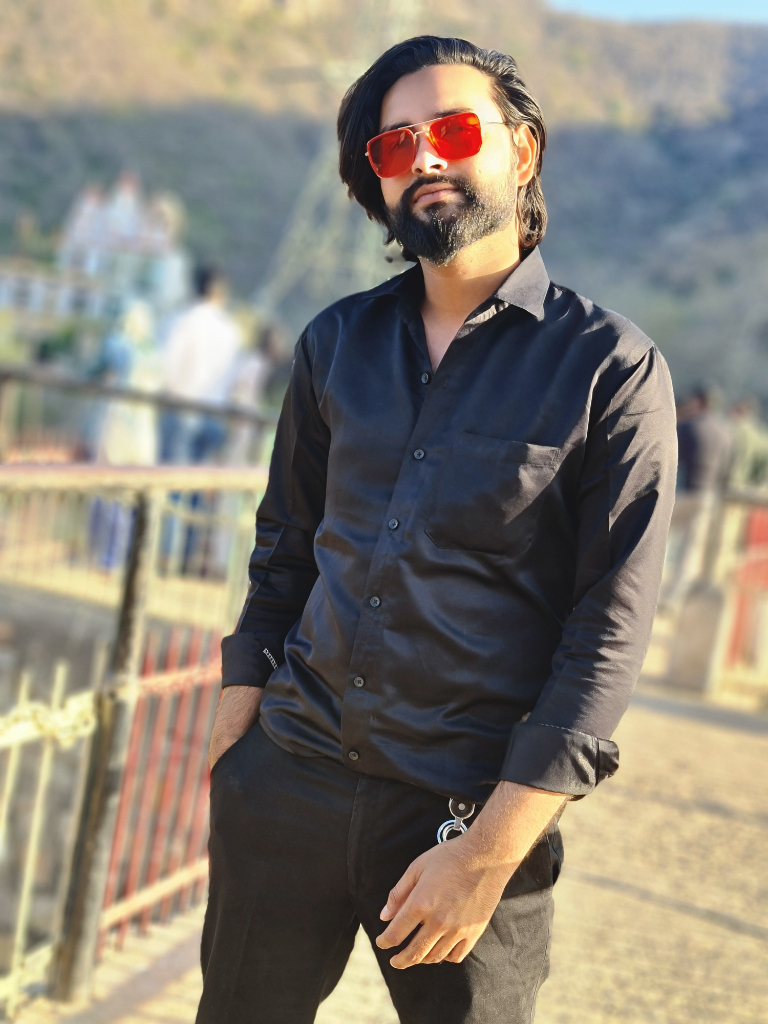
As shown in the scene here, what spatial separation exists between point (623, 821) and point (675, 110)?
8930 centimetres

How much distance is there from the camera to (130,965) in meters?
2.94

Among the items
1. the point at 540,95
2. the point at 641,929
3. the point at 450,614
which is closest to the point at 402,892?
the point at 450,614

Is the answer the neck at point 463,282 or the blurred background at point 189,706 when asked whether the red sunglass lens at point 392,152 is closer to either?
the neck at point 463,282

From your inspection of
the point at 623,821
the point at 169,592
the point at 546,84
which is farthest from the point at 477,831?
the point at 546,84

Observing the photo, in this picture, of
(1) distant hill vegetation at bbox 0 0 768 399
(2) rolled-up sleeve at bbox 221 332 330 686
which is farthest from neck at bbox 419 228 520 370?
(1) distant hill vegetation at bbox 0 0 768 399

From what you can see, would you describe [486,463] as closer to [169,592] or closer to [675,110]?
[169,592]

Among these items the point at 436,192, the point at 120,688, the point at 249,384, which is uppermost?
the point at 436,192

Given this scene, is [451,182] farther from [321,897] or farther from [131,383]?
[131,383]

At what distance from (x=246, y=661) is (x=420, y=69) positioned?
3.10 feet

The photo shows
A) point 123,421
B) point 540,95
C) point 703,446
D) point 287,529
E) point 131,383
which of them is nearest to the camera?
point 287,529

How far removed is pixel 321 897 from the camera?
1.55 m

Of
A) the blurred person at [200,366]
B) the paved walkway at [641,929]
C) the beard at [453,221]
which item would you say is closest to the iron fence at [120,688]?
the paved walkway at [641,929]

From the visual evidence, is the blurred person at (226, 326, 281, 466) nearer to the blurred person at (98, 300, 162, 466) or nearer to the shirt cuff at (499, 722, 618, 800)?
the blurred person at (98, 300, 162, 466)

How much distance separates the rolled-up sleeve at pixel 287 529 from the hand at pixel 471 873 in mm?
469
